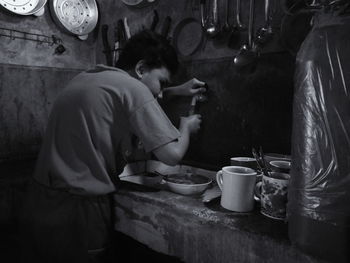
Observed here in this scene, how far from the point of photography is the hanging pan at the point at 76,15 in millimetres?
2174

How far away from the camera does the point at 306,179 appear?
696 millimetres

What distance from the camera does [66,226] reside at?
116cm

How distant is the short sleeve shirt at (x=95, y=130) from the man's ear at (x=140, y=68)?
254 mm

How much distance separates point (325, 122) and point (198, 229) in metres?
0.60

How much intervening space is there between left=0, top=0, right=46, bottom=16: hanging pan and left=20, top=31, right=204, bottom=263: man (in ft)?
3.78

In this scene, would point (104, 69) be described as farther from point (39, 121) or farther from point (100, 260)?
point (39, 121)

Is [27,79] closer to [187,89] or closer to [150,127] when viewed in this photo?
[187,89]

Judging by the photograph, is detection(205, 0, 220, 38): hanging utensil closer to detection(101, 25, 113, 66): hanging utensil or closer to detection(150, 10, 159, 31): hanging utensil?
detection(150, 10, 159, 31): hanging utensil

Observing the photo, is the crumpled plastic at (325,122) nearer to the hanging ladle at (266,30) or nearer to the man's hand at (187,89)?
the hanging ladle at (266,30)

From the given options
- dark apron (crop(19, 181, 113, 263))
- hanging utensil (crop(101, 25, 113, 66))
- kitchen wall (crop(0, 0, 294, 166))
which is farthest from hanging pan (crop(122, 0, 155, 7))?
dark apron (crop(19, 181, 113, 263))

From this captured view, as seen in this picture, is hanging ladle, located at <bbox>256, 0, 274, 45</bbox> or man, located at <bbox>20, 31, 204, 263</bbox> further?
hanging ladle, located at <bbox>256, 0, 274, 45</bbox>

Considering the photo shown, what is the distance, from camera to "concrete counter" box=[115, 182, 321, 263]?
86cm

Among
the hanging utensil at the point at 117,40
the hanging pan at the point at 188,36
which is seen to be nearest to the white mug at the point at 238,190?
the hanging pan at the point at 188,36

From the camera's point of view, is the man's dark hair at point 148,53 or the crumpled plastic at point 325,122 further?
the man's dark hair at point 148,53
